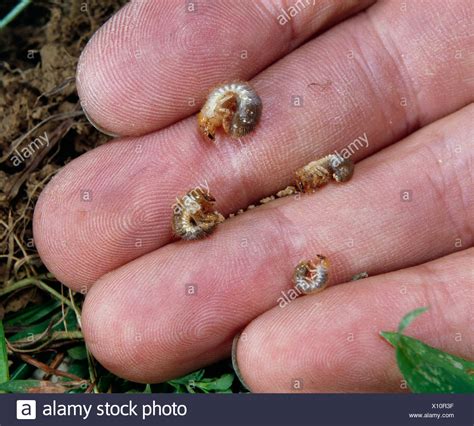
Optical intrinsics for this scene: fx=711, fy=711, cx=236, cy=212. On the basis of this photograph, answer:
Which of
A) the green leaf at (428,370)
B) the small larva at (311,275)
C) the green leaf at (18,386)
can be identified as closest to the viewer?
the green leaf at (428,370)

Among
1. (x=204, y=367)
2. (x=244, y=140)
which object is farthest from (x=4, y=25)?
(x=204, y=367)

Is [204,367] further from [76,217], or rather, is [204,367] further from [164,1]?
[164,1]

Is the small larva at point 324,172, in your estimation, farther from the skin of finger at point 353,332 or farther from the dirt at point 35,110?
the dirt at point 35,110

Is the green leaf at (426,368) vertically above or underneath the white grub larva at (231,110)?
Result: underneath

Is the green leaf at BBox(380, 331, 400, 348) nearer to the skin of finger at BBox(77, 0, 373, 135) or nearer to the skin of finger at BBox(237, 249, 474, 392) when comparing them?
the skin of finger at BBox(237, 249, 474, 392)

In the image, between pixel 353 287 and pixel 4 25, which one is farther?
pixel 4 25

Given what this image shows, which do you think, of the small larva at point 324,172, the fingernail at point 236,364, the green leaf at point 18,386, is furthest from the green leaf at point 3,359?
the small larva at point 324,172
